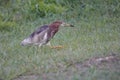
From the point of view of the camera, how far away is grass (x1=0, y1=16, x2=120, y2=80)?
20.9 ft

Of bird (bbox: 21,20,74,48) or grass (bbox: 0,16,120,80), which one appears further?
bird (bbox: 21,20,74,48)

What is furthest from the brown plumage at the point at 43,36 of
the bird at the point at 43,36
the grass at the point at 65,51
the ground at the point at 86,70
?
the ground at the point at 86,70

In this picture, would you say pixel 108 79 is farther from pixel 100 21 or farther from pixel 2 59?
pixel 100 21

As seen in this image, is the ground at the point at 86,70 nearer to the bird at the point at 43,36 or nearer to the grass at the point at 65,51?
the grass at the point at 65,51

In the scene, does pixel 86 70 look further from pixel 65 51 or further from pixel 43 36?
pixel 43 36

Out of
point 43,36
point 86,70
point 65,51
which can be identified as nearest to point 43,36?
point 43,36

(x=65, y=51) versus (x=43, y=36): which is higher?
(x=43, y=36)

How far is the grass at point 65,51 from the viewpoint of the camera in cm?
638

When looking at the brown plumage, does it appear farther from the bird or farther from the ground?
the ground

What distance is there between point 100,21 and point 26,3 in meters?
1.78

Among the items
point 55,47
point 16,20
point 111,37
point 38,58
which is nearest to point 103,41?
point 111,37

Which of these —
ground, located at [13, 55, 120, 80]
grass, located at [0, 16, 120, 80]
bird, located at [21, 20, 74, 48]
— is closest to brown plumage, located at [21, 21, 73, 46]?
bird, located at [21, 20, 74, 48]

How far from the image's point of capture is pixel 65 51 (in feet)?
25.3

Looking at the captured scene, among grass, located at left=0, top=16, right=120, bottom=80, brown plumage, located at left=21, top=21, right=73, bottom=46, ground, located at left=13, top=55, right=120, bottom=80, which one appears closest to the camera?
ground, located at left=13, top=55, right=120, bottom=80
